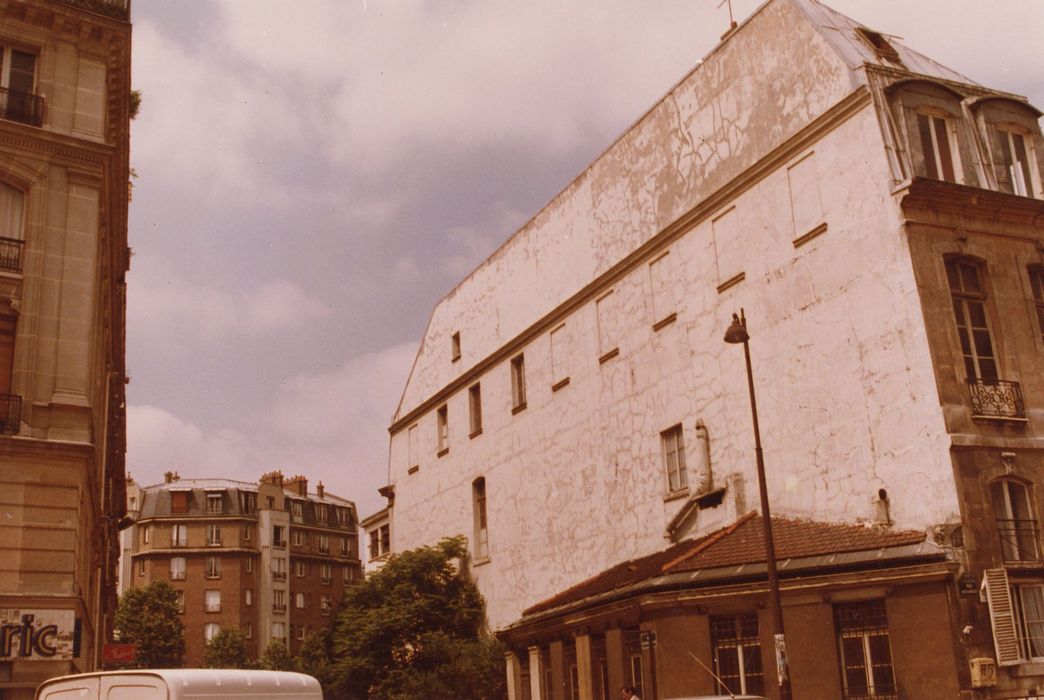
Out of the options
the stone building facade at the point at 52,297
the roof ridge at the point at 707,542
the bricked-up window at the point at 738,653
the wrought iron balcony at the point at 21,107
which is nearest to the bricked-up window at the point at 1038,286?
the roof ridge at the point at 707,542

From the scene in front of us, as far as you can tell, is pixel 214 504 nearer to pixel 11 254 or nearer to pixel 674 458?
pixel 674 458

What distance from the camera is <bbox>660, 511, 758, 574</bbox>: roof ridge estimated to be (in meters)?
20.8

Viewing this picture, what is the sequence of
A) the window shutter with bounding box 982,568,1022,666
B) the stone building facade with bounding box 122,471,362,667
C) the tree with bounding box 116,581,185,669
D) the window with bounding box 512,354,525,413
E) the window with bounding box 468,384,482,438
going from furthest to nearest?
the stone building facade with bounding box 122,471,362,667
the tree with bounding box 116,581,185,669
the window with bounding box 468,384,482,438
the window with bounding box 512,354,525,413
the window shutter with bounding box 982,568,1022,666

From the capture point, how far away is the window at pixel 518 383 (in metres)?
33.8

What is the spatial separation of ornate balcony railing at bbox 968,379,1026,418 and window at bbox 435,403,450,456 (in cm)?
2263

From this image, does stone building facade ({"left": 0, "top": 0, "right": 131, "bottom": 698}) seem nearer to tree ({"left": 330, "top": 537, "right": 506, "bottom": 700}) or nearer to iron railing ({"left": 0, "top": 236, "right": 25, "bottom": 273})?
iron railing ({"left": 0, "top": 236, "right": 25, "bottom": 273})

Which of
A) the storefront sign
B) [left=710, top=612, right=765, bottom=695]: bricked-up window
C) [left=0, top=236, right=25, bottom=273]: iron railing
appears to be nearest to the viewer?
→ the storefront sign

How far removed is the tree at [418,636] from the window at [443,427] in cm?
430

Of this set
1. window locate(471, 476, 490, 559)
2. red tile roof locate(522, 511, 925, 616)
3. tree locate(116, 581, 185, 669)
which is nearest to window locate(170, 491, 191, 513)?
tree locate(116, 581, 185, 669)

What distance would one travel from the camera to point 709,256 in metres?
25.0

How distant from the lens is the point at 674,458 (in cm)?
2578

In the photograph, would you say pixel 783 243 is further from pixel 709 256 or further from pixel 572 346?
pixel 572 346

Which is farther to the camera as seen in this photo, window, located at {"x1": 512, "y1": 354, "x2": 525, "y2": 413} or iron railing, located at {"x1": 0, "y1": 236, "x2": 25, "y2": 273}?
window, located at {"x1": 512, "y1": 354, "x2": 525, "y2": 413}

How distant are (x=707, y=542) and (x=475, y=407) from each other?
16496 millimetres
